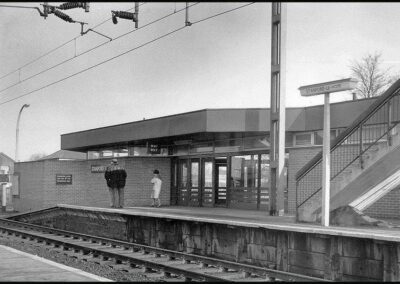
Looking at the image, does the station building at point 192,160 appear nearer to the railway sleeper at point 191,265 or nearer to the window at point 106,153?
the window at point 106,153

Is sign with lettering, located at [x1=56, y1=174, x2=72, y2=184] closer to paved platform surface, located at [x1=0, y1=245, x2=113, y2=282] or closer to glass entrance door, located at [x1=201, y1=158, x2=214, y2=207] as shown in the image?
glass entrance door, located at [x1=201, y1=158, x2=214, y2=207]

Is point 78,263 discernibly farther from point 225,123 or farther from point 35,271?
point 225,123

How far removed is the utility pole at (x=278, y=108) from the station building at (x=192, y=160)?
6.55ft

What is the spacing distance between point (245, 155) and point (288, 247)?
9717mm

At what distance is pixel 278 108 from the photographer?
15867 mm

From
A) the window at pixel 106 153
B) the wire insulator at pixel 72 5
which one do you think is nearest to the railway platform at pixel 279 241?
the wire insulator at pixel 72 5

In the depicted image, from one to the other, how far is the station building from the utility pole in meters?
2.00

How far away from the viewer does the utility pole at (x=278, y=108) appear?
51.7ft

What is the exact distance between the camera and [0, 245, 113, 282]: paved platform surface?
8500 millimetres

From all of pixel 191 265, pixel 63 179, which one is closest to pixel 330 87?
pixel 191 265

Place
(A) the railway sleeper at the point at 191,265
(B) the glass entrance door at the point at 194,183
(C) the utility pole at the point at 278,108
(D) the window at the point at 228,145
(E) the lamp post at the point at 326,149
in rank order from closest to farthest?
(A) the railway sleeper at the point at 191,265, (E) the lamp post at the point at 326,149, (C) the utility pole at the point at 278,108, (D) the window at the point at 228,145, (B) the glass entrance door at the point at 194,183

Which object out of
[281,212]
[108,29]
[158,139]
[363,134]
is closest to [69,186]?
[158,139]

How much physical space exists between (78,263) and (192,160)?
12174mm

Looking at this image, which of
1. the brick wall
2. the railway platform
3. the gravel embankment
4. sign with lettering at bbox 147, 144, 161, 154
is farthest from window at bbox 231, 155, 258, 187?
the gravel embankment
